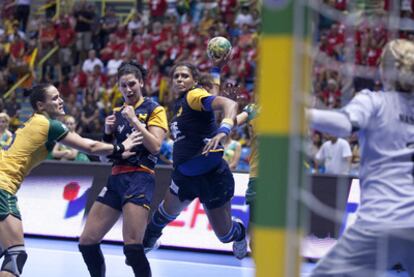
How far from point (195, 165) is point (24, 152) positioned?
2.03m

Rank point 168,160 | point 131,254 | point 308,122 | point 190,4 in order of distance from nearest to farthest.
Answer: point 308,122, point 131,254, point 168,160, point 190,4

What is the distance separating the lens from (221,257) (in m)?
11.0

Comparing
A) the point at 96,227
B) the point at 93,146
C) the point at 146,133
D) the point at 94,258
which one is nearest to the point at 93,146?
the point at 93,146

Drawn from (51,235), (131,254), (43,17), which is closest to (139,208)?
(131,254)

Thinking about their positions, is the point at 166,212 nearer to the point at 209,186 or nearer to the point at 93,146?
the point at 209,186

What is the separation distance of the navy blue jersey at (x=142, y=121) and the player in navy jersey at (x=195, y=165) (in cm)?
55

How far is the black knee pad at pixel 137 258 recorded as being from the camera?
6859mm

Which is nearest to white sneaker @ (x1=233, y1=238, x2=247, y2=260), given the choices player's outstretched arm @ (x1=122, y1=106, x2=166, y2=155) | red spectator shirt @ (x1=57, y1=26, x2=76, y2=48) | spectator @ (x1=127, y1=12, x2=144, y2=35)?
player's outstretched arm @ (x1=122, y1=106, x2=166, y2=155)

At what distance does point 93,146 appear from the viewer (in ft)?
20.8

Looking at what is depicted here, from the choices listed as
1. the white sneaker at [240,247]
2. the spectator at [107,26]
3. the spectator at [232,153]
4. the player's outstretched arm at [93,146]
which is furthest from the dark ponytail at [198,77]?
the spectator at [107,26]

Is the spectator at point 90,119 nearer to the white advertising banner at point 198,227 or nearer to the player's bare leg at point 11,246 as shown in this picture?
the white advertising banner at point 198,227

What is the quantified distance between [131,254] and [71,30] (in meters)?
14.5

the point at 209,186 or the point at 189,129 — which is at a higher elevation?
the point at 189,129

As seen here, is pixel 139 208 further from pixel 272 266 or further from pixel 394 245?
pixel 272 266
